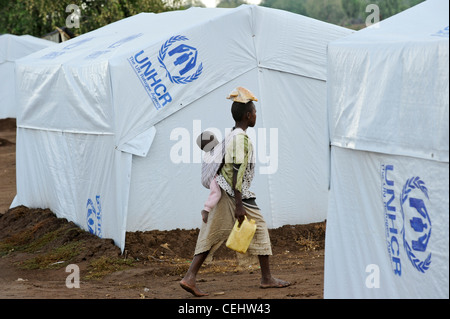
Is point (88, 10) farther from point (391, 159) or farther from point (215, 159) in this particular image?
point (391, 159)

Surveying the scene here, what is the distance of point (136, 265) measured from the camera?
7758 millimetres

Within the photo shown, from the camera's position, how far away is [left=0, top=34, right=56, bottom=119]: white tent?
24.7 metres

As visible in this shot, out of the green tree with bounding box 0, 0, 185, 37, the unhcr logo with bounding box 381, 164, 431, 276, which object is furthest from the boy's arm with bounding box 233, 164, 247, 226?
the green tree with bounding box 0, 0, 185, 37

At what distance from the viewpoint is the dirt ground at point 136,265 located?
654 cm

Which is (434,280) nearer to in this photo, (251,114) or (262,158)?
(251,114)

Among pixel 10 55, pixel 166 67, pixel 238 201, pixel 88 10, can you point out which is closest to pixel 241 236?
pixel 238 201

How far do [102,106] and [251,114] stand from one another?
2949 millimetres

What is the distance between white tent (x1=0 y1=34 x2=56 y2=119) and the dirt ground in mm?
15749

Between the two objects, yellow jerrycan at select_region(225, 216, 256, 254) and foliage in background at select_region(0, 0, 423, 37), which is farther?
foliage in background at select_region(0, 0, 423, 37)

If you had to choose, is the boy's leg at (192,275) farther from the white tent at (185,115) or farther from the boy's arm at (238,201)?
the white tent at (185,115)

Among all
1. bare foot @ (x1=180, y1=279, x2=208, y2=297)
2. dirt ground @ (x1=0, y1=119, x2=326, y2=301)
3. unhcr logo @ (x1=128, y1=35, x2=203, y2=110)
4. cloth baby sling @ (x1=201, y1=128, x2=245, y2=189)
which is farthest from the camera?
unhcr logo @ (x1=128, y1=35, x2=203, y2=110)

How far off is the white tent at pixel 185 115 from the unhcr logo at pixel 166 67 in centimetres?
1

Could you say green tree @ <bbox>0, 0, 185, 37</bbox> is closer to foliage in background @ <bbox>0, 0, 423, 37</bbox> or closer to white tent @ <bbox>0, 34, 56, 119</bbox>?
foliage in background @ <bbox>0, 0, 423, 37</bbox>

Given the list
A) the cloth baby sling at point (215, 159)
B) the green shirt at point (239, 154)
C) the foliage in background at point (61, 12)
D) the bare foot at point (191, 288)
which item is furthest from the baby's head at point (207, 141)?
the foliage in background at point (61, 12)
